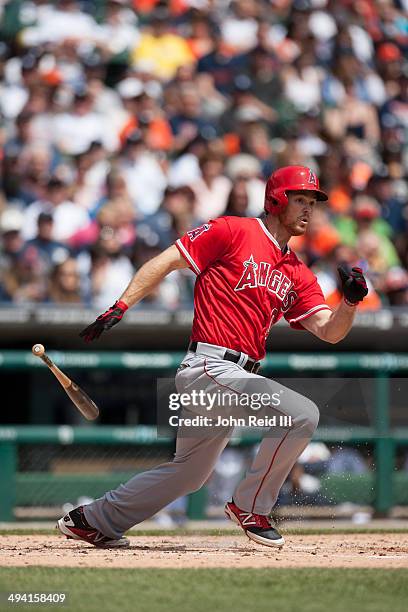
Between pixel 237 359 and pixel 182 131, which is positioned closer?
pixel 237 359

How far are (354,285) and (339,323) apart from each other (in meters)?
0.34

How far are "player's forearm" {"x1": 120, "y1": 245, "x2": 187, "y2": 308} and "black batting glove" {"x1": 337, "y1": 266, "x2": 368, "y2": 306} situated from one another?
78 centimetres

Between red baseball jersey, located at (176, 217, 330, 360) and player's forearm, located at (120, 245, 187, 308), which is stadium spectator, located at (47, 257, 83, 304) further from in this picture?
player's forearm, located at (120, 245, 187, 308)

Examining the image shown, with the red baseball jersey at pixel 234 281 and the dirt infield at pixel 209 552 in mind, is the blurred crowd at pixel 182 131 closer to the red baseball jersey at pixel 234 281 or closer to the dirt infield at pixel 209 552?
the dirt infield at pixel 209 552

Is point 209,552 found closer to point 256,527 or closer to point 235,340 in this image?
point 256,527

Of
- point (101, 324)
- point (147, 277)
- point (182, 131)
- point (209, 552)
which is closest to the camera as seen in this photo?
point (101, 324)

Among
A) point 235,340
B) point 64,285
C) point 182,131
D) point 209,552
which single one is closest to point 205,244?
point 235,340

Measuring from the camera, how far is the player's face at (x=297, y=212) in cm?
600

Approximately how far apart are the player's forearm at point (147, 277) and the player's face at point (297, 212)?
0.61m

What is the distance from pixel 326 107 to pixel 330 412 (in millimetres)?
5821

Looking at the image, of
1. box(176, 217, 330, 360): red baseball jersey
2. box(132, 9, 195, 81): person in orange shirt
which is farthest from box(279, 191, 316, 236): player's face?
box(132, 9, 195, 81): person in orange shirt

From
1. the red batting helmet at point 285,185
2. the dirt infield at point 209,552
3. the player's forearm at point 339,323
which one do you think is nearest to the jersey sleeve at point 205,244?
the red batting helmet at point 285,185

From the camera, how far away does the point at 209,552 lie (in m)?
6.06

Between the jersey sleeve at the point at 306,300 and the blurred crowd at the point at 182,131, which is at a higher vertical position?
the blurred crowd at the point at 182,131
